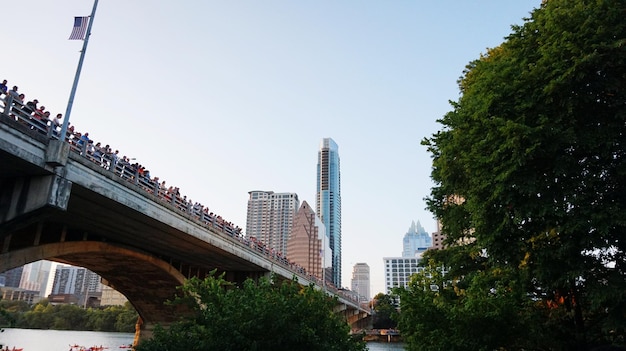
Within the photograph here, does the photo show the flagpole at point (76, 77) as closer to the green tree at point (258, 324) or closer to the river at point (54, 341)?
the green tree at point (258, 324)

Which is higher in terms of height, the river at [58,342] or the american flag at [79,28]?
the american flag at [79,28]

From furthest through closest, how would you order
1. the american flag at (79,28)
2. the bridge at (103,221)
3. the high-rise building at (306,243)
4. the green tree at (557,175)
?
the high-rise building at (306,243)
the american flag at (79,28)
the bridge at (103,221)
the green tree at (557,175)

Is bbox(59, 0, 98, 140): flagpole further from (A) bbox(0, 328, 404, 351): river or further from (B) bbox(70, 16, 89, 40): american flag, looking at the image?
(A) bbox(0, 328, 404, 351): river

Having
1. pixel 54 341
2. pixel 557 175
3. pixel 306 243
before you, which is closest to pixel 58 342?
pixel 54 341

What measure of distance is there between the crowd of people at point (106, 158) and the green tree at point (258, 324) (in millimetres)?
8347

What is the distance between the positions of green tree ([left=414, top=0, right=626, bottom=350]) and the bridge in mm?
6948

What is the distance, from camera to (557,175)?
40.8 ft

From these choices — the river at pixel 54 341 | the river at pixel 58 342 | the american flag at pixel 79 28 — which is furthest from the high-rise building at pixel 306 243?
the american flag at pixel 79 28

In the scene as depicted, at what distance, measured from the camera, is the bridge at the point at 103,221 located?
1512 cm

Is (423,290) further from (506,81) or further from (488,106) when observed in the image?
(506,81)

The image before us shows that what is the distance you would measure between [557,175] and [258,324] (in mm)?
9373

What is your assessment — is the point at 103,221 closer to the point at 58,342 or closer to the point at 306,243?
the point at 58,342

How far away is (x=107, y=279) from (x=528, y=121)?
33.9m

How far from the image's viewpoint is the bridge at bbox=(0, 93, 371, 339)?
15.1 meters
